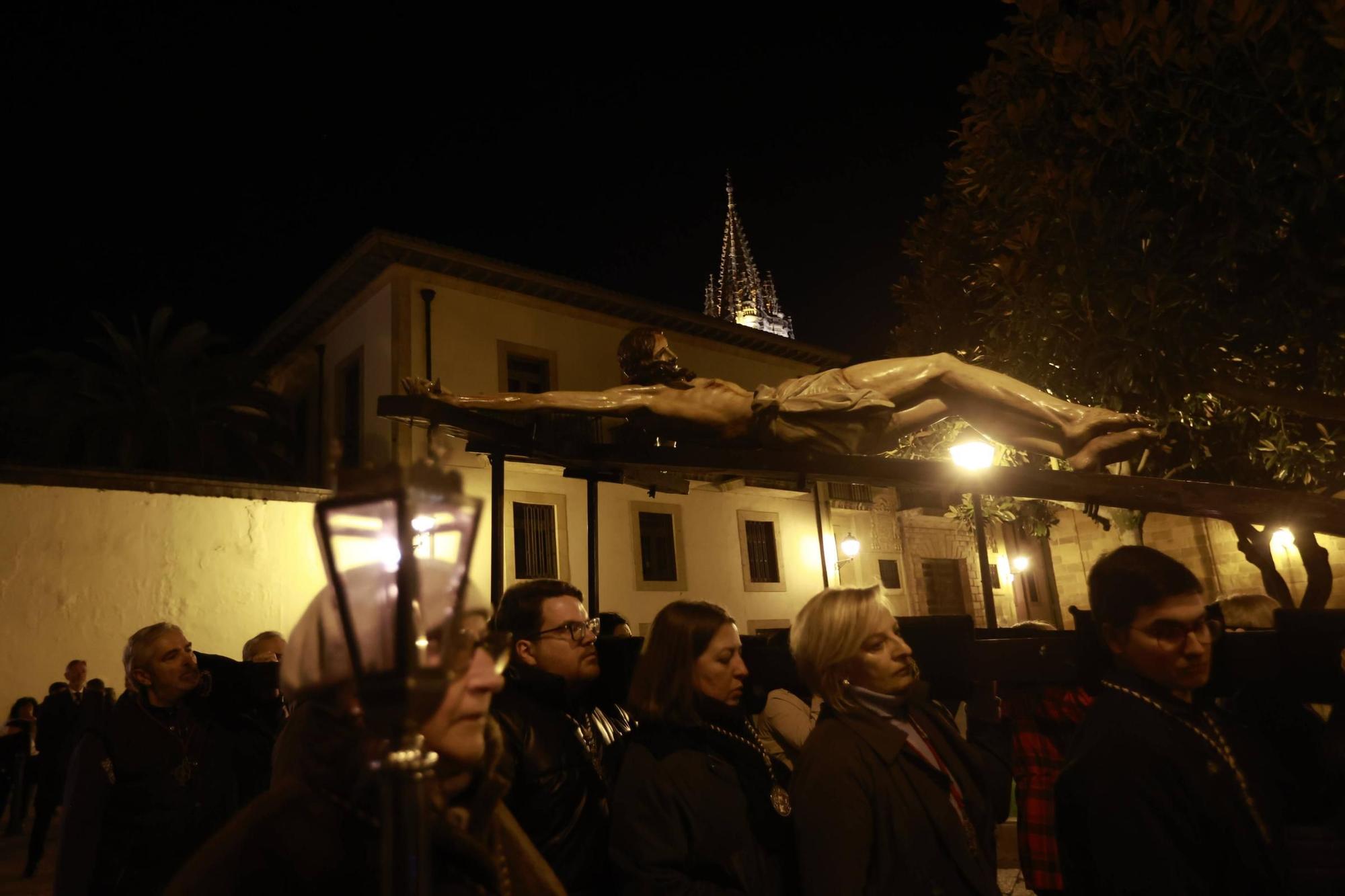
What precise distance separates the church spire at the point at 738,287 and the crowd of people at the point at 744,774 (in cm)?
7261

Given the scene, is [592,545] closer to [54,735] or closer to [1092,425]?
[1092,425]

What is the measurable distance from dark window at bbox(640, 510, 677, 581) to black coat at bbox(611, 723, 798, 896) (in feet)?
52.0

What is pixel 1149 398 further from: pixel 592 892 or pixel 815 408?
pixel 592 892

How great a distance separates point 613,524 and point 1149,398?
13.0m

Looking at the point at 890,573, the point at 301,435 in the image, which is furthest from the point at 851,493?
the point at 301,435

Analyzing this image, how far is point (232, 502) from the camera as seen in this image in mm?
14383

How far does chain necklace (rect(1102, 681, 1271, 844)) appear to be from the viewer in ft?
6.88

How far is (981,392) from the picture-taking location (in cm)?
424

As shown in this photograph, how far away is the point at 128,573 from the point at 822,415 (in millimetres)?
13052

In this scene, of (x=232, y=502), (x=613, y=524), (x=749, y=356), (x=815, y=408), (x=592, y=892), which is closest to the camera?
(x=592, y=892)

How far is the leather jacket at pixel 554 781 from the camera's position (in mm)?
2541

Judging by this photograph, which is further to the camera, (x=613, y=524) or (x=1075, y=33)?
(x=613, y=524)

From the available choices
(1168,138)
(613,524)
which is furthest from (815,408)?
(613,524)

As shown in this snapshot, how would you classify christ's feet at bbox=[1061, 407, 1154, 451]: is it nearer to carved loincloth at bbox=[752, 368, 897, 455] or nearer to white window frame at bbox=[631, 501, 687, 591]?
carved loincloth at bbox=[752, 368, 897, 455]
